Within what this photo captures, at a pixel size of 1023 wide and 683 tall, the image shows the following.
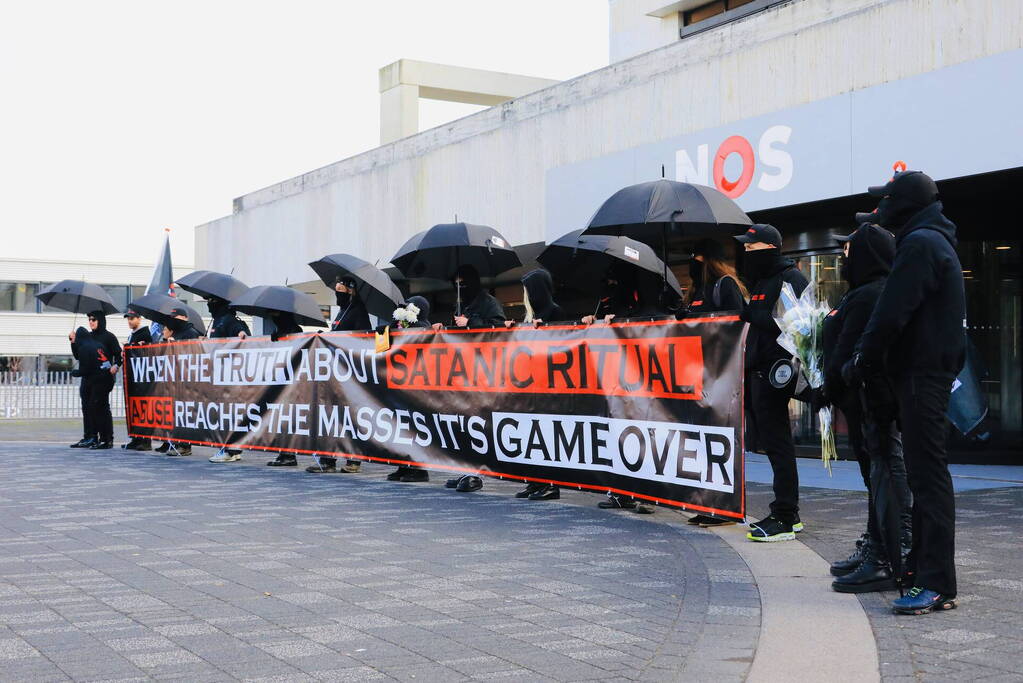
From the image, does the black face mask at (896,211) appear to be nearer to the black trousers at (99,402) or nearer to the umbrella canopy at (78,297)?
the black trousers at (99,402)

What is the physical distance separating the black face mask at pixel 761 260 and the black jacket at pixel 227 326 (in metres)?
8.50

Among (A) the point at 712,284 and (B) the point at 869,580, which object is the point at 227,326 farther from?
(B) the point at 869,580

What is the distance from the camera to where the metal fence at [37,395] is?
95.2 feet

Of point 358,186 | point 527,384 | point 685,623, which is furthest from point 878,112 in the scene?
point 358,186

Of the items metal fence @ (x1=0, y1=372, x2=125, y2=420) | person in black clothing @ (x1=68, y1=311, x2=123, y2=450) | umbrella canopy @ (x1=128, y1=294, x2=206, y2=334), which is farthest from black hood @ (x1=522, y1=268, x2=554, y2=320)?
metal fence @ (x1=0, y1=372, x2=125, y2=420)

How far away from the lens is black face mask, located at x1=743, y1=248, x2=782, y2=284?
23.3ft

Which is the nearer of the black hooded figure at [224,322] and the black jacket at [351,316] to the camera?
the black jacket at [351,316]

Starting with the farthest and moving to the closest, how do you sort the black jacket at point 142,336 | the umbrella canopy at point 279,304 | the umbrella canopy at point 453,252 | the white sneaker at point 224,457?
the black jacket at point 142,336, the white sneaker at point 224,457, the umbrella canopy at point 279,304, the umbrella canopy at point 453,252

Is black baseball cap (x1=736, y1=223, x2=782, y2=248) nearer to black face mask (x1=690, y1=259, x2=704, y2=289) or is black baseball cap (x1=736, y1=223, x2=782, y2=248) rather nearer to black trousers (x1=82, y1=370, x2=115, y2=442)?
black face mask (x1=690, y1=259, x2=704, y2=289)

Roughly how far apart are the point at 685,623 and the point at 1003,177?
871cm

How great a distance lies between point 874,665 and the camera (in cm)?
414

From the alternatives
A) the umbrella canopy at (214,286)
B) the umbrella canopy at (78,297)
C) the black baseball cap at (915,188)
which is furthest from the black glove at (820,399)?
the umbrella canopy at (78,297)

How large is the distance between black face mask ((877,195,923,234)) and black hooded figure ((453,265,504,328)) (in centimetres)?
498

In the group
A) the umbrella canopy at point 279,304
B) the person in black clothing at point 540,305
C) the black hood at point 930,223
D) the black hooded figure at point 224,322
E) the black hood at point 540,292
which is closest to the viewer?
the black hood at point 930,223
